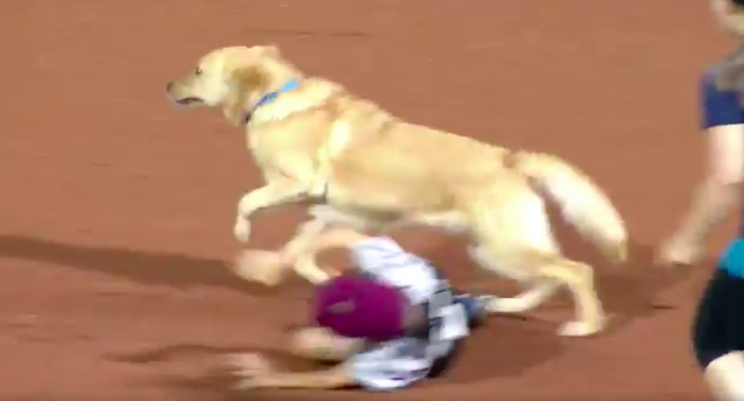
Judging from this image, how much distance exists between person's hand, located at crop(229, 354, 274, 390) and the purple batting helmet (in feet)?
0.85

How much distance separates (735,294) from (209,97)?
218 cm

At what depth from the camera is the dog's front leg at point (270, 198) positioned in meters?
3.75

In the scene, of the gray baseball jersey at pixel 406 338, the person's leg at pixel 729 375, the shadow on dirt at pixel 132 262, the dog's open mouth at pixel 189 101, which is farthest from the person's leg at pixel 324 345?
the dog's open mouth at pixel 189 101

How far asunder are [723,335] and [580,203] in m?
1.08

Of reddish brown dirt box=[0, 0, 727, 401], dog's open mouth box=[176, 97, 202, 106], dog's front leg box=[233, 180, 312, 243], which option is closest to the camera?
reddish brown dirt box=[0, 0, 727, 401]

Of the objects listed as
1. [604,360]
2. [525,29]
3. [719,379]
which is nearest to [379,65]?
[525,29]

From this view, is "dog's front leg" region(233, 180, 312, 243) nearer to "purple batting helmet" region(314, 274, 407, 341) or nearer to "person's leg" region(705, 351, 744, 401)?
"purple batting helmet" region(314, 274, 407, 341)

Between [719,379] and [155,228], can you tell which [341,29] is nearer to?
[155,228]

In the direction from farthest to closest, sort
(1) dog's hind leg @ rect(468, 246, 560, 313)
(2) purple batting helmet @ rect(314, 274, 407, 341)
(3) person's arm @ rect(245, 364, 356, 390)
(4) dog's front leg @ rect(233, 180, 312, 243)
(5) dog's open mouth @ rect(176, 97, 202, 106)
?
(5) dog's open mouth @ rect(176, 97, 202, 106), (4) dog's front leg @ rect(233, 180, 312, 243), (1) dog's hind leg @ rect(468, 246, 560, 313), (3) person's arm @ rect(245, 364, 356, 390), (2) purple batting helmet @ rect(314, 274, 407, 341)

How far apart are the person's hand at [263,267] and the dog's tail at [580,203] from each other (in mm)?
897

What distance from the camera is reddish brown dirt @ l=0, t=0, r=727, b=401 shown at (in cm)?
331

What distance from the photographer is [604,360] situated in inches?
131

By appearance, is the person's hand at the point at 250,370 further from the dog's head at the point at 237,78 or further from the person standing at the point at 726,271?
the person standing at the point at 726,271

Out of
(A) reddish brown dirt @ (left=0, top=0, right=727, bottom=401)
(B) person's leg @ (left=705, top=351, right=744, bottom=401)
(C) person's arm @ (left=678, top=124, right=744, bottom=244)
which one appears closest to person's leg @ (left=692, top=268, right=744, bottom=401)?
(B) person's leg @ (left=705, top=351, right=744, bottom=401)
